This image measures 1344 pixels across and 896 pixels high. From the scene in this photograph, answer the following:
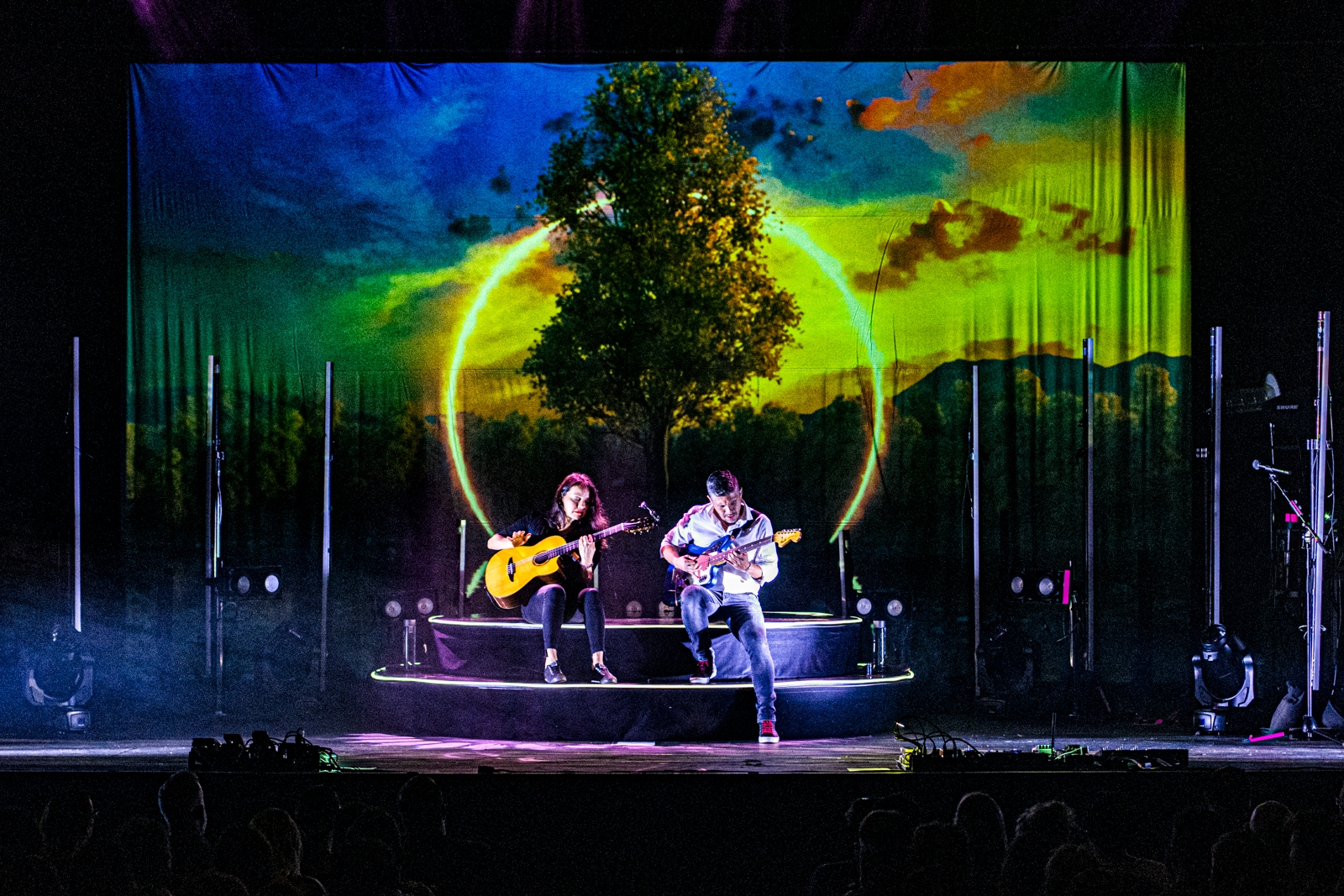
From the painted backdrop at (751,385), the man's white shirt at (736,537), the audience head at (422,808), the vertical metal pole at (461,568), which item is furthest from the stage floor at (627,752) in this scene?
the audience head at (422,808)

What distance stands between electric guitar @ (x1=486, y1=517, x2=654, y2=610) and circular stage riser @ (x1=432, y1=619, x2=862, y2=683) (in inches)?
7.0

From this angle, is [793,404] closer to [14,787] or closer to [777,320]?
[777,320]

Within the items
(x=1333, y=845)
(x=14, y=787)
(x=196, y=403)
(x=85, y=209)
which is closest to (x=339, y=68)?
(x=85, y=209)

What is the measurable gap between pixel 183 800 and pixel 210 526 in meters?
5.14

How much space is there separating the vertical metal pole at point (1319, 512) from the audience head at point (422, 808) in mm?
5244

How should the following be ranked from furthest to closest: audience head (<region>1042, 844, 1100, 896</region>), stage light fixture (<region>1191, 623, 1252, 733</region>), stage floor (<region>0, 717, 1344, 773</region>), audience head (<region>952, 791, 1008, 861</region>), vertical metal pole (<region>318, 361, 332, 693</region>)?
vertical metal pole (<region>318, 361, 332, 693</region>) < stage light fixture (<region>1191, 623, 1252, 733</region>) < stage floor (<region>0, 717, 1344, 773</region>) < audience head (<region>952, 791, 1008, 861</region>) < audience head (<region>1042, 844, 1100, 896</region>)

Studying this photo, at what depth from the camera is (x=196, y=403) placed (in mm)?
8664

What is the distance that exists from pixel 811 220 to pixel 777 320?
2.26 feet

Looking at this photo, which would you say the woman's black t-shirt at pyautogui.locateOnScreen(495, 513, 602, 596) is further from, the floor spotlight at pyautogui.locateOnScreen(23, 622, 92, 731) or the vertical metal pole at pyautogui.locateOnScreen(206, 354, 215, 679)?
the floor spotlight at pyautogui.locateOnScreen(23, 622, 92, 731)

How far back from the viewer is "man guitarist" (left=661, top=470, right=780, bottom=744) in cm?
658

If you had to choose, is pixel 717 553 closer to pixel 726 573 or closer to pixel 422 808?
pixel 726 573

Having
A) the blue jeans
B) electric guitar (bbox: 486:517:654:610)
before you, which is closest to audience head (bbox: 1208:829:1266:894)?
the blue jeans

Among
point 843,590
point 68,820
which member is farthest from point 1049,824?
point 843,590

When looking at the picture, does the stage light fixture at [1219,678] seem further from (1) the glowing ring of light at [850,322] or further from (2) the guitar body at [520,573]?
(2) the guitar body at [520,573]
